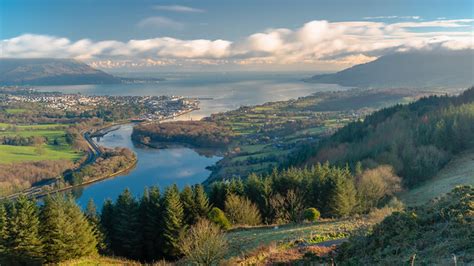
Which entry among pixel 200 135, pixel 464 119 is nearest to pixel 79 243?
pixel 464 119

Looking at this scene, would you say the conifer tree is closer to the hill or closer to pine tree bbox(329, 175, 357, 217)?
the hill

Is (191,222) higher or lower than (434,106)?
lower

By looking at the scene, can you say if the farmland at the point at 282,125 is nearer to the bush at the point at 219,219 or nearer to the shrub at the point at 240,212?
the shrub at the point at 240,212

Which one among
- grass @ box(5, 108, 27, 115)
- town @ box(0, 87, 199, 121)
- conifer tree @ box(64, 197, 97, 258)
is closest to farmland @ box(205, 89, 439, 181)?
town @ box(0, 87, 199, 121)

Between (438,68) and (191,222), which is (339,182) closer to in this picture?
(191,222)

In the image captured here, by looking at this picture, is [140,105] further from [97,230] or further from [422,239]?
[422,239]

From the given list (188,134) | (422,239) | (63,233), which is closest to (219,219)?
(63,233)

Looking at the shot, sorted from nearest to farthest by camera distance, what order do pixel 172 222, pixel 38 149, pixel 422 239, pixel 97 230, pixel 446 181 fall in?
1. pixel 422 239
2. pixel 97 230
3. pixel 172 222
4. pixel 446 181
5. pixel 38 149
